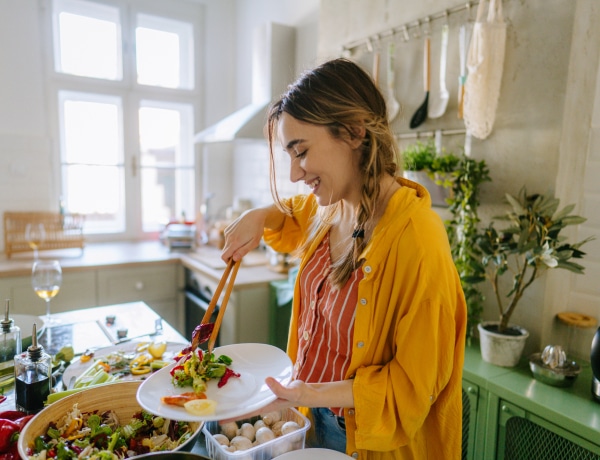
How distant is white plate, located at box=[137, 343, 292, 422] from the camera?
0.75m

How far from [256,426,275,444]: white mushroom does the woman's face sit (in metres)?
0.50

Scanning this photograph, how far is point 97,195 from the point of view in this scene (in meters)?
3.56

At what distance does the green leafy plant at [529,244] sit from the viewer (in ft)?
4.43

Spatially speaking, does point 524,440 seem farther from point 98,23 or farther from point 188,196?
point 98,23

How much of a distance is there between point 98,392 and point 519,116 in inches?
62.9

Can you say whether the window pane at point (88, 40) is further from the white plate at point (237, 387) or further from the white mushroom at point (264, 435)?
the white mushroom at point (264, 435)

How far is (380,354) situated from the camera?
93 cm

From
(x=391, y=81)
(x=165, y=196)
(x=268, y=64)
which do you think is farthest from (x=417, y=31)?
(x=165, y=196)

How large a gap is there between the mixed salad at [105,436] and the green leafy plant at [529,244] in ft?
3.73

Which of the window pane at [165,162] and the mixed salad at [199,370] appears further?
the window pane at [165,162]

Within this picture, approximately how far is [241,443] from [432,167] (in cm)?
127

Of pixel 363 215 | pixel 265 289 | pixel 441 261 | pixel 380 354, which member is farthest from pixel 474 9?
pixel 265 289

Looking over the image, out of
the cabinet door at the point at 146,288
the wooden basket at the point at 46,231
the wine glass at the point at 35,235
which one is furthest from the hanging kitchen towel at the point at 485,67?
the wine glass at the point at 35,235

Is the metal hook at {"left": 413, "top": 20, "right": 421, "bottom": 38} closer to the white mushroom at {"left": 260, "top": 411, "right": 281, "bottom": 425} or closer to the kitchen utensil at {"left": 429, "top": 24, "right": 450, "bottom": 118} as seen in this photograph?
the kitchen utensil at {"left": 429, "top": 24, "right": 450, "bottom": 118}
